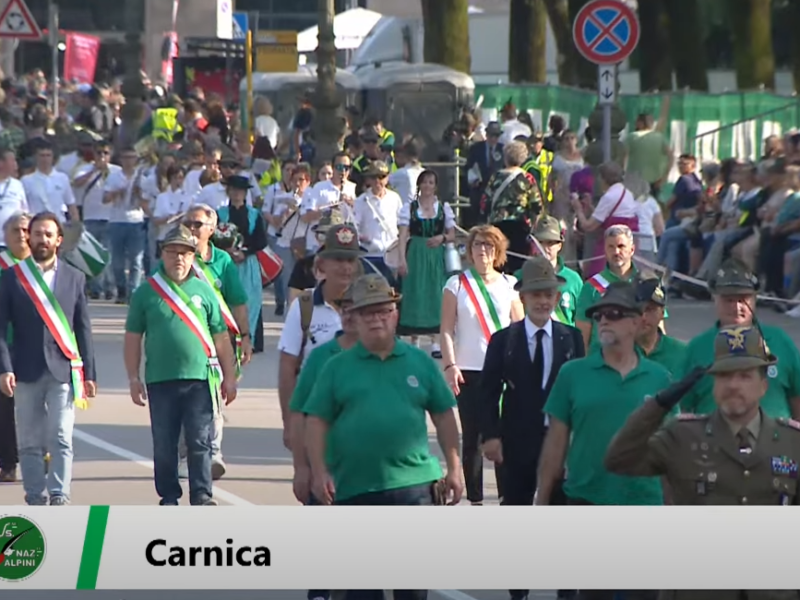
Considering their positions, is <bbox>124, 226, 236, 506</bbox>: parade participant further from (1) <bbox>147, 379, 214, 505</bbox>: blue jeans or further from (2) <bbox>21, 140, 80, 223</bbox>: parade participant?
(2) <bbox>21, 140, 80, 223</bbox>: parade participant

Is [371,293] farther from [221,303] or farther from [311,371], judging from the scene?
[221,303]

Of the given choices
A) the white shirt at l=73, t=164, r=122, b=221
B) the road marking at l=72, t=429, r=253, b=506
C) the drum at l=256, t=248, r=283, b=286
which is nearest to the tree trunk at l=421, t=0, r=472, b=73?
the white shirt at l=73, t=164, r=122, b=221

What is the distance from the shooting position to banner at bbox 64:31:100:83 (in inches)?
2128

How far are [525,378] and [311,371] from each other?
5.03 feet

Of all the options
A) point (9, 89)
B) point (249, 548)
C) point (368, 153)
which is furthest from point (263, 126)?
point (249, 548)

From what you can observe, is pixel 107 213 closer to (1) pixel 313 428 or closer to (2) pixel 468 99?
(2) pixel 468 99

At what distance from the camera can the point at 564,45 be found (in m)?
46.5

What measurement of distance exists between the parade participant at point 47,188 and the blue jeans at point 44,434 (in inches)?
423

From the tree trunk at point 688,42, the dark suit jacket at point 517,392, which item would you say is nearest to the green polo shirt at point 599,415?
the dark suit jacket at point 517,392

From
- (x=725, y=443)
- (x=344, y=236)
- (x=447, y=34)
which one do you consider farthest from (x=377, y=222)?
(x=447, y=34)

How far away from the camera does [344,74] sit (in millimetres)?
42062

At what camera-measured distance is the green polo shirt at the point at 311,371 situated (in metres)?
9.54

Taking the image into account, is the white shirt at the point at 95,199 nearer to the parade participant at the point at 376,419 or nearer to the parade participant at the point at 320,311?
the parade participant at the point at 320,311

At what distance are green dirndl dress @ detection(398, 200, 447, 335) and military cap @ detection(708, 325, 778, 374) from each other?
1222 cm
